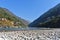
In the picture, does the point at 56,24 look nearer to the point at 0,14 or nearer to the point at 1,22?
the point at 1,22

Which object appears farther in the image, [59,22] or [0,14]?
[0,14]

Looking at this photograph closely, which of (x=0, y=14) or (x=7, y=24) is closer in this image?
(x=7, y=24)

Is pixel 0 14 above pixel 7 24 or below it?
above

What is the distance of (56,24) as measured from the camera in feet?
498

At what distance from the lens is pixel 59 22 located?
507ft

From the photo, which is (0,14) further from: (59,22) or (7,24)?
(59,22)

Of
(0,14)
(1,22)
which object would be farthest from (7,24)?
(0,14)

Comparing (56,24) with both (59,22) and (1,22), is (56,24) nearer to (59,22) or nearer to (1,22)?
(59,22)

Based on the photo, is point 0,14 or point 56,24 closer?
point 56,24

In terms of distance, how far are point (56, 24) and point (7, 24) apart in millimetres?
39576

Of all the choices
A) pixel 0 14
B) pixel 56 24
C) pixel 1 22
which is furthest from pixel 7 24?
pixel 56 24

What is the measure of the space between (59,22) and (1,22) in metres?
46.4

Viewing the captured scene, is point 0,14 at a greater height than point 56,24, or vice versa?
point 0,14

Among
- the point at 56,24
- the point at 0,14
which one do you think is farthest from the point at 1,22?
the point at 56,24
